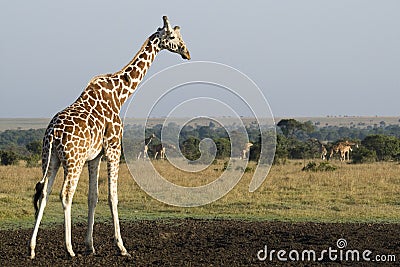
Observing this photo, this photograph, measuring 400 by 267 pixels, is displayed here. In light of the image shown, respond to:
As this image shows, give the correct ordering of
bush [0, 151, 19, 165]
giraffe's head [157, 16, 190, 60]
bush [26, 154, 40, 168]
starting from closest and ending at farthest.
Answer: giraffe's head [157, 16, 190, 60], bush [26, 154, 40, 168], bush [0, 151, 19, 165]

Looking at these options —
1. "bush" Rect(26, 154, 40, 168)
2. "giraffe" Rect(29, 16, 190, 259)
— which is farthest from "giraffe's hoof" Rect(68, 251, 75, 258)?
"bush" Rect(26, 154, 40, 168)

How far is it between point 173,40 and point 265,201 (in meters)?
6.55

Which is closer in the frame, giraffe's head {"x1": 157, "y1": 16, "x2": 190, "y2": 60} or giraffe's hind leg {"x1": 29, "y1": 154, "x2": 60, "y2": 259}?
giraffe's hind leg {"x1": 29, "y1": 154, "x2": 60, "y2": 259}

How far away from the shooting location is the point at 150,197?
51.0 ft

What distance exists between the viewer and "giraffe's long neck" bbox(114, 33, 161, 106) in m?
8.95

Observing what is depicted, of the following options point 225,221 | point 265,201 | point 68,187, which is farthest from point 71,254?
point 265,201

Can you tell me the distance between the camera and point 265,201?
1463cm

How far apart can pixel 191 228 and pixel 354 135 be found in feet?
235

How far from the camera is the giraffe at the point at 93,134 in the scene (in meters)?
7.84

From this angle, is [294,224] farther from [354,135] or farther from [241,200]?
[354,135]

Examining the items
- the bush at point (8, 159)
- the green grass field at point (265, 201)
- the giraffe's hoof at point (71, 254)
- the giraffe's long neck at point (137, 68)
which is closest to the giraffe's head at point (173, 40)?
the giraffe's long neck at point (137, 68)

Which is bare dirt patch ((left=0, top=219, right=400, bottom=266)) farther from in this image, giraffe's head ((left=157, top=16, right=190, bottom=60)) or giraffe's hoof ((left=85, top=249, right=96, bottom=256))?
giraffe's head ((left=157, top=16, right=190, bottom=60))

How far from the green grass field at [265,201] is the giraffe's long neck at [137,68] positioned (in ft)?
12.5

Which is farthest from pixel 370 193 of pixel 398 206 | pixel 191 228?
pixel 191 228
